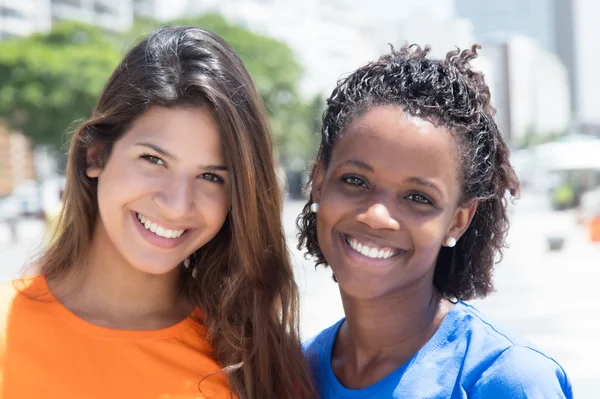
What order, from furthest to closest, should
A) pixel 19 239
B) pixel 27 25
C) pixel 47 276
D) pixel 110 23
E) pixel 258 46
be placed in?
1. pixel 110 23
2. pixel 27 25
3. pixel 258 46
4. pixel 19 239
5. pixel 47 276

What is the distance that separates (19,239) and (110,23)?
116 ft

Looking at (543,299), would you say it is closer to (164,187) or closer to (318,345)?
(318,345)

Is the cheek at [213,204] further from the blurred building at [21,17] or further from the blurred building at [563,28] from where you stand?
the blurred building at [563,28]

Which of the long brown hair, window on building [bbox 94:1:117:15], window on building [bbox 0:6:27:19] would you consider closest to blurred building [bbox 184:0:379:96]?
window on building [bbox 94:1:117:15]

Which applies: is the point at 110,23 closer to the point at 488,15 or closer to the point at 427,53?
the point at 427,53

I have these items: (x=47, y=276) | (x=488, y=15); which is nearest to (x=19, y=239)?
(x=47, y=276)

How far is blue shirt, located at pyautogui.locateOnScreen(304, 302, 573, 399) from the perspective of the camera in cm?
175

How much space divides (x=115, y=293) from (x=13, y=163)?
42.6 metres

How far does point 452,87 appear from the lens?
2.04 metres

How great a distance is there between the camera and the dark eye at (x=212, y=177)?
7.28 feet

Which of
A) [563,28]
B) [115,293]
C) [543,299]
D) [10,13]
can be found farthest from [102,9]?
[563,28]

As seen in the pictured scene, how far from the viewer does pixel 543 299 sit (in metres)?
10.1

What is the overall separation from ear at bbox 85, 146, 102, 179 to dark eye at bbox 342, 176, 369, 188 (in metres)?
0.81

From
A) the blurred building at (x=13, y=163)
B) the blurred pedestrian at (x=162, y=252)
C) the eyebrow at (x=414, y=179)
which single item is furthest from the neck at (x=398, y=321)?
the blurred building at (x=13, y=163)
